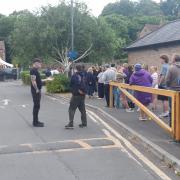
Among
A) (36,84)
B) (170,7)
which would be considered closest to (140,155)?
(36,84)

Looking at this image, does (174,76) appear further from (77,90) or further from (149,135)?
(77,90)

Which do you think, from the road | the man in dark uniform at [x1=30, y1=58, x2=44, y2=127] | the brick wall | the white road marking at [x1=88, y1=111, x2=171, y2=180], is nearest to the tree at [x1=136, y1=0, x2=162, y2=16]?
the brick wall

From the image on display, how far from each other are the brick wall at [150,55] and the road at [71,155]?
15.4m

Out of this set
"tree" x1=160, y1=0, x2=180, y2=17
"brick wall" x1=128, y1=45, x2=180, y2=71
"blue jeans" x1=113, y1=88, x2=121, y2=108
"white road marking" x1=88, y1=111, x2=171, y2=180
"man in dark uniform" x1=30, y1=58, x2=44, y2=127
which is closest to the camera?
"white road marking" x1=88, y1=111, x2=171, y2=180

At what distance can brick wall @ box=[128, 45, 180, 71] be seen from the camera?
2753 cm

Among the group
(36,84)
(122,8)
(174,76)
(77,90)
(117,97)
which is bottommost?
(117,97)

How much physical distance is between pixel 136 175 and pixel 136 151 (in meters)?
1.86

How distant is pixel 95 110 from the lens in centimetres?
1667

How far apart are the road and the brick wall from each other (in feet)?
50.7

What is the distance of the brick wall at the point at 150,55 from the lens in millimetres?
27531

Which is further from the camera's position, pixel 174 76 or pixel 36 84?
pixel 36 84

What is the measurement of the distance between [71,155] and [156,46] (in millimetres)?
21423

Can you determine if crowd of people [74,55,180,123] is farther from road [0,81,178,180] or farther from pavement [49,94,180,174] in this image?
road [0,81,178,180]

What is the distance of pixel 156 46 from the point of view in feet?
95.9
